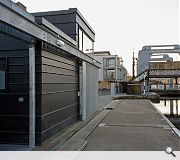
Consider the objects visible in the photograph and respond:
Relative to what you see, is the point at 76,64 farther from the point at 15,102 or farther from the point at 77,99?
the point at 15,102

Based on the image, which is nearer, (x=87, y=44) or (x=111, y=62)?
(x=87, y=44)

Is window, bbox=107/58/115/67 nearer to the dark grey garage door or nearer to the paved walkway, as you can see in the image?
the dark grey garage door

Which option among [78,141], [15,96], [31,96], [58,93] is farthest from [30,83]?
[78,141]

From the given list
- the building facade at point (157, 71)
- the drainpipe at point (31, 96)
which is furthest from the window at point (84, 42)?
the building facade at point (157, 71)

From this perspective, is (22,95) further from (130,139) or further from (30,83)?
(130,139)

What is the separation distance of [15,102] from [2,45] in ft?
6.30

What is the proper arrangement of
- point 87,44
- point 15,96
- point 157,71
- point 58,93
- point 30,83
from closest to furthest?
point 30,83 < point 15,96 < point 58,93 < point 87,44 < point 157,71

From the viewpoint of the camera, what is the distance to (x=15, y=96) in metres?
→ 7.45

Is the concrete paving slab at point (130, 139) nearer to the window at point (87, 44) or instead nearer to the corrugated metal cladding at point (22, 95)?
the corrugated metal cladding at point (22, 95)

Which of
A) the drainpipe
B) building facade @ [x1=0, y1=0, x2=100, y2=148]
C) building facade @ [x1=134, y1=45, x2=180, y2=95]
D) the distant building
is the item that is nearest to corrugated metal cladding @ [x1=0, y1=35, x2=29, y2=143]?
building facade @ [x1=0, y1=0, x2=100, y2=148]

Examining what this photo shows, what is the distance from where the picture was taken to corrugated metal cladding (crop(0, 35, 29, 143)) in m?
7.34

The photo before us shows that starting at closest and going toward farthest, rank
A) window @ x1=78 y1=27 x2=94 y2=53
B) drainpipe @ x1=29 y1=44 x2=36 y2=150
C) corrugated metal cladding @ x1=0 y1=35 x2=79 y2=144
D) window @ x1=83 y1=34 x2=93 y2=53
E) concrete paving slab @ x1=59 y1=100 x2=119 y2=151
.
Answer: concrete paving slab @ x1=59 y1=100 x2=119 y2=151 < drainpipe @ x1=29 y1=44 x2=36 y2=150 < corrugated metal cladding @ x1=0 y1=35 x2=79 y2=144 < window @ x1=78 y1=27 x2=94 y2=53 < window @ x1=83 y1=34 x2=93 y2=53

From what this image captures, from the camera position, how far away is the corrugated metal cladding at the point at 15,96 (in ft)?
Answer: 24.1

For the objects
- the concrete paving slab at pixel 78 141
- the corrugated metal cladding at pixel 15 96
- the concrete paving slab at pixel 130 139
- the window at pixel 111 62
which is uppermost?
the window at pixel 111 62
